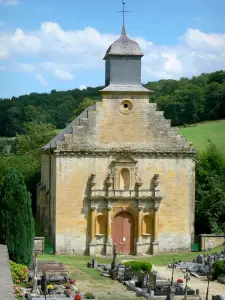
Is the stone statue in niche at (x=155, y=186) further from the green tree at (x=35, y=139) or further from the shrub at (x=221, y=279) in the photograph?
the green tree at (x=35, y=139)

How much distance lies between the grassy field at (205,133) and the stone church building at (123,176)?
24.7m

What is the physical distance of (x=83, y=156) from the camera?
40375 millimetres

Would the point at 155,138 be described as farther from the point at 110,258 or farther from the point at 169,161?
the point at 110,258

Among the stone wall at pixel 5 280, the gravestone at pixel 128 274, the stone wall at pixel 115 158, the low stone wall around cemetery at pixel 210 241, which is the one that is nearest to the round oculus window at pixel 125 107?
the stone wall at pixel 115 158

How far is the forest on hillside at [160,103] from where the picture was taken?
8581cm

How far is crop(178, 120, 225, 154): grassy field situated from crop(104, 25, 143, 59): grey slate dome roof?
2580 cm

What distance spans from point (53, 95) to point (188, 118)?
4924 centimetres

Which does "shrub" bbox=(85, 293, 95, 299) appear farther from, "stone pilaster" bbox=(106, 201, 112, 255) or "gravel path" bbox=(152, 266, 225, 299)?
"stone pilaster" bbox=(106, 201, 112, 255)

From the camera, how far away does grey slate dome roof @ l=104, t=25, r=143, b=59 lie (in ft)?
135

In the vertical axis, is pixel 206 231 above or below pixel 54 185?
below

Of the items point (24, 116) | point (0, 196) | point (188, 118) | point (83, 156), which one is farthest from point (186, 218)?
point (24, 116)

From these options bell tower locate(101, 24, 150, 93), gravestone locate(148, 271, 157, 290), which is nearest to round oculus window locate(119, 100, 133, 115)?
bell tower locate(101, 24, 150, 93)

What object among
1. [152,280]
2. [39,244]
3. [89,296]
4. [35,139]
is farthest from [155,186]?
[35,139]

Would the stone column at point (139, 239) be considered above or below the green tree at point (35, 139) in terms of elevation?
below
